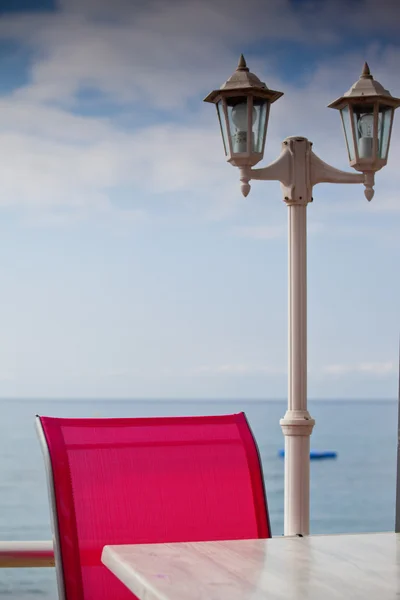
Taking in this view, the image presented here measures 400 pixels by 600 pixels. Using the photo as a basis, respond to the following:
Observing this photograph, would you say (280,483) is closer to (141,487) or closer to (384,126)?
(384,126)

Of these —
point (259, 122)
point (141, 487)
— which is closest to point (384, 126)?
point (259, 122)

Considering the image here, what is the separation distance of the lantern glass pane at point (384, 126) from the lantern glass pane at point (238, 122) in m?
0.46

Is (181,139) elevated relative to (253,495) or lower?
elevated

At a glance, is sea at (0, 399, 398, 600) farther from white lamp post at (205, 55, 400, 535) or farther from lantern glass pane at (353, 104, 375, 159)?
lantern glass pane at (353, 104, 375, 159)

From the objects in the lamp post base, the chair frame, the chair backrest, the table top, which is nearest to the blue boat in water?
the lamp post base

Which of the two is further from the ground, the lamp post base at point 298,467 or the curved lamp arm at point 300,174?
the curved lamp arm at point 300,174

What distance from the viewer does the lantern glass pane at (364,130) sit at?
3.31 m

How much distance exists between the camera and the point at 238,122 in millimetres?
3215

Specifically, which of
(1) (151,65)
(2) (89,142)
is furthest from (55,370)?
(1) (151,65)

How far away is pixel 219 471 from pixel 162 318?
1555 inches

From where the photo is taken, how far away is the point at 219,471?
1.78 metres

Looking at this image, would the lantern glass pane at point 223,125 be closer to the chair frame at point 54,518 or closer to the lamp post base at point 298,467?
the lamp post base at point 298,467

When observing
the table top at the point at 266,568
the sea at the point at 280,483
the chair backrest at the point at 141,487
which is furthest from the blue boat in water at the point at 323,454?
the table top at the point at 266,568

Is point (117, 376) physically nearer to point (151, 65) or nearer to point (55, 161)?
point (55, 161)
